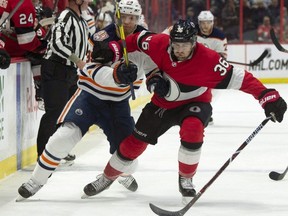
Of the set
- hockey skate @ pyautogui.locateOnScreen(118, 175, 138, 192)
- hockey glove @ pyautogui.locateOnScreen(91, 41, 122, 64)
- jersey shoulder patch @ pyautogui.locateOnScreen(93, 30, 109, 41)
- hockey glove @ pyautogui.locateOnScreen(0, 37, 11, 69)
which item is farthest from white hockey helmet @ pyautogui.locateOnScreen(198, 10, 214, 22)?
hockey glove @ pyautogui.locateOnScreen(91, 41, 122, 64)

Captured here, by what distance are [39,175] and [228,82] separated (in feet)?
3.21

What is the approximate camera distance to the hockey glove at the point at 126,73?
3.85 m

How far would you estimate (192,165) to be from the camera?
3996 mm

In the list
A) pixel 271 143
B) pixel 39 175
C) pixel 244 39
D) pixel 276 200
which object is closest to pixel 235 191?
pixel 276 200

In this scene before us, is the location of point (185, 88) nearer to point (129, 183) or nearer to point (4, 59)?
point (129, 183)

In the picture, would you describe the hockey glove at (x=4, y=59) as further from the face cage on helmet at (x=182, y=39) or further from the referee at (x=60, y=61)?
the face cage on helmet at (x=182, y=39)

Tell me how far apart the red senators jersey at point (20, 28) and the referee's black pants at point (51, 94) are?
0.15m

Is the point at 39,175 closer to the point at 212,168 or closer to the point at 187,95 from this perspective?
the point at 187,95

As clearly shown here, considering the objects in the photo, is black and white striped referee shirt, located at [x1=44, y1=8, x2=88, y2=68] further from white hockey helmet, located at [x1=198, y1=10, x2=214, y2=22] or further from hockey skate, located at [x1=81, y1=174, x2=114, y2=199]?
white hockey helmet, located at [x1=198, y1=10, x2=214, y2=22]

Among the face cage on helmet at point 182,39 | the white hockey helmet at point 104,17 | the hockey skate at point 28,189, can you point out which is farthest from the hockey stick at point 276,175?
the white hockey helmet at point 104,17

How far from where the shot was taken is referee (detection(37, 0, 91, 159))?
5.03 metres

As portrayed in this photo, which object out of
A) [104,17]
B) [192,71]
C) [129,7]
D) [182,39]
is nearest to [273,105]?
[192,71]

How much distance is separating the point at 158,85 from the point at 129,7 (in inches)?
21.8

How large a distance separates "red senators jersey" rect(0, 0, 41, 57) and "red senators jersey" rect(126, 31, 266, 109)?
44.7 inches
